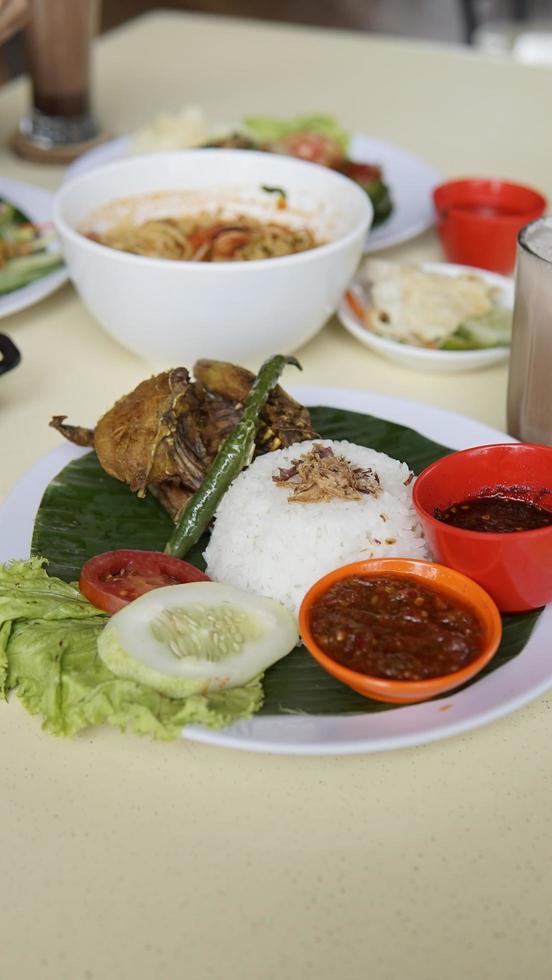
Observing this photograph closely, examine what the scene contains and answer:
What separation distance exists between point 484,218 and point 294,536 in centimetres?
149

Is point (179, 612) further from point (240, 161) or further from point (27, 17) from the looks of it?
point (27, 17)

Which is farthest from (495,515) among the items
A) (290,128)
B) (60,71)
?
(60,71)

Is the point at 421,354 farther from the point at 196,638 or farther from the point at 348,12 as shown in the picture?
the point at 348,12

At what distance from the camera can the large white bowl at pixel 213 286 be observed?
2.42 m

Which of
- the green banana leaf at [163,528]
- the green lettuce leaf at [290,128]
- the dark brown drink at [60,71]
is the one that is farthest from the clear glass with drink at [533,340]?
the dark brown drink at [60,71]

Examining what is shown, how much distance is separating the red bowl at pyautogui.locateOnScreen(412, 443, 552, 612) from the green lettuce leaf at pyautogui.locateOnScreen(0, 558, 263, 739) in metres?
0.42

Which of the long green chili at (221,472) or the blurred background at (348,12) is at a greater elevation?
the long green chili at (221,472)

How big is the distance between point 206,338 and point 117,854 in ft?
4.53

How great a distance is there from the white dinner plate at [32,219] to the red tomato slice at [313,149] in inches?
31.1

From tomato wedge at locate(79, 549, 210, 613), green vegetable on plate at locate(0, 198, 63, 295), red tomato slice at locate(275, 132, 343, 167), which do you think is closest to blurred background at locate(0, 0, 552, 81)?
red tomato slice at locate(275, 132, 343, 167)

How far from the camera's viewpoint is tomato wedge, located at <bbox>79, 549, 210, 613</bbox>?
1797mm

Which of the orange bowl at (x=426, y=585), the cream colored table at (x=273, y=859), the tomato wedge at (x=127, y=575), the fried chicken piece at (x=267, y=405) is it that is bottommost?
the cream colored table at (x=273, y=859)

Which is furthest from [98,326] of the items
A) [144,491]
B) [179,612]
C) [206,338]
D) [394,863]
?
[394,863]

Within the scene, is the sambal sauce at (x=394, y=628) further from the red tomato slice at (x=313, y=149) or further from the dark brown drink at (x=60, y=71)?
the dark brown drink at (x=60, y=71)
